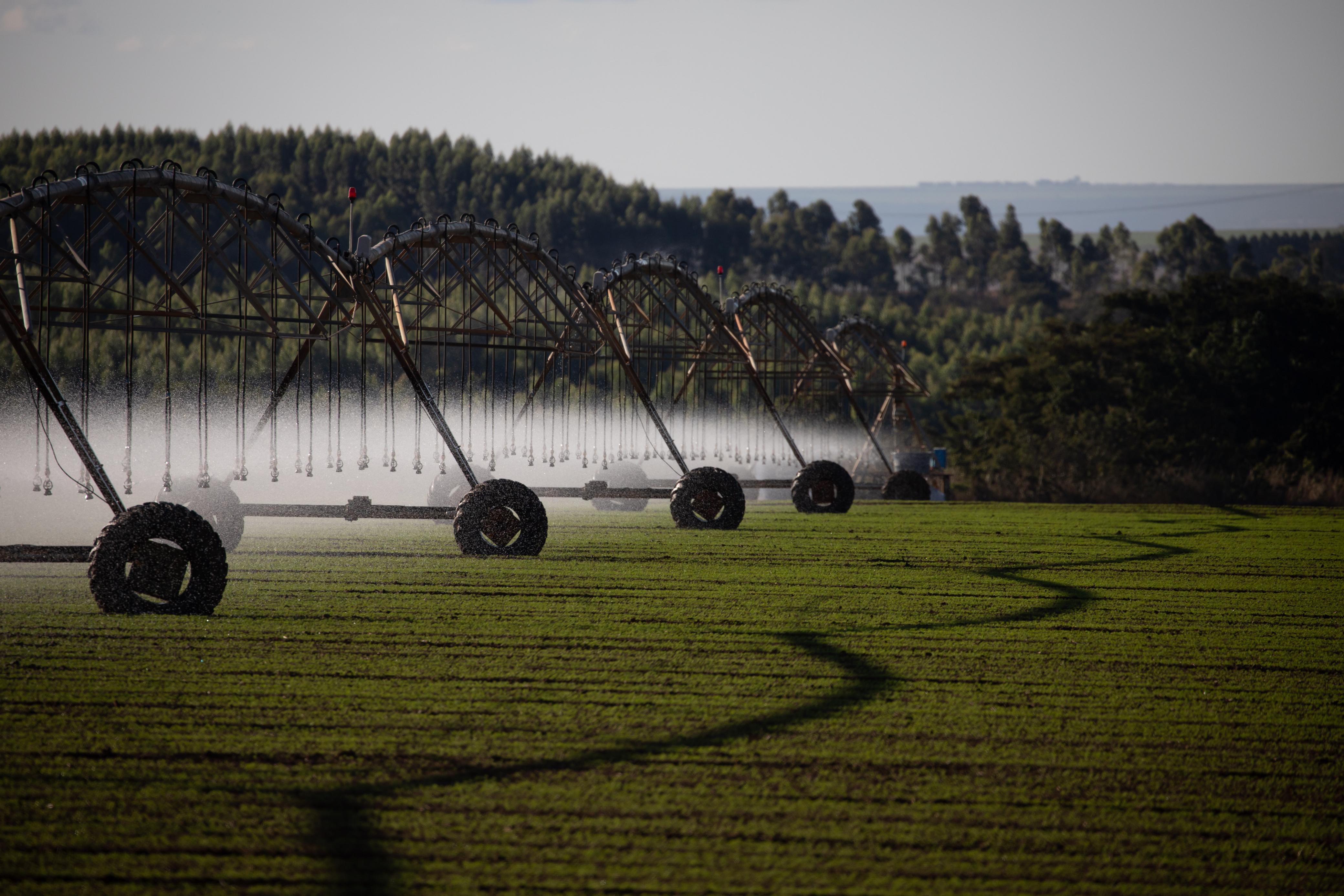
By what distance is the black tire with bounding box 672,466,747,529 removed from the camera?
2142 centimetres

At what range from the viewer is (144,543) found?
34.6ft

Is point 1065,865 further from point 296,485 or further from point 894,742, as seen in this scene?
point 296,485

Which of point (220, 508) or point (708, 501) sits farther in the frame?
point (708, 501)

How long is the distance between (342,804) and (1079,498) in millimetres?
36356

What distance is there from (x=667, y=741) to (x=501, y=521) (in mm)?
9349

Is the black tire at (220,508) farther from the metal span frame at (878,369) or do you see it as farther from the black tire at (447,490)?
the metal span frame at (878,369)

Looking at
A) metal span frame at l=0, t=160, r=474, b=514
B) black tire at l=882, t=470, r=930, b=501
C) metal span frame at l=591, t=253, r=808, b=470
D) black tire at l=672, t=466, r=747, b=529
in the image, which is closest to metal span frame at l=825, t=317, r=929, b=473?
black tire at l=882, t=470, r=930, b=501

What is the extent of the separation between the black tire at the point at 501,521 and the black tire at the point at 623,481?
1074 cm

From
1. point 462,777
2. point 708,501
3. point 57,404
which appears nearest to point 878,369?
point 708,501

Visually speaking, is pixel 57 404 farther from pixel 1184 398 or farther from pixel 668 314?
pixel 1184 398

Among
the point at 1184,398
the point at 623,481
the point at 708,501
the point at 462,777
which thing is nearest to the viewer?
the point at 462,777

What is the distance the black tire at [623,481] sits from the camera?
2736 centimetres

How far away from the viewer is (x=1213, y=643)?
1048 centimetres

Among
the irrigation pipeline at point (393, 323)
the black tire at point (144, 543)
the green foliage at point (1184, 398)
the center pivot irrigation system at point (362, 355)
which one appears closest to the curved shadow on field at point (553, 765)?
the black tire at point (144, 543)
